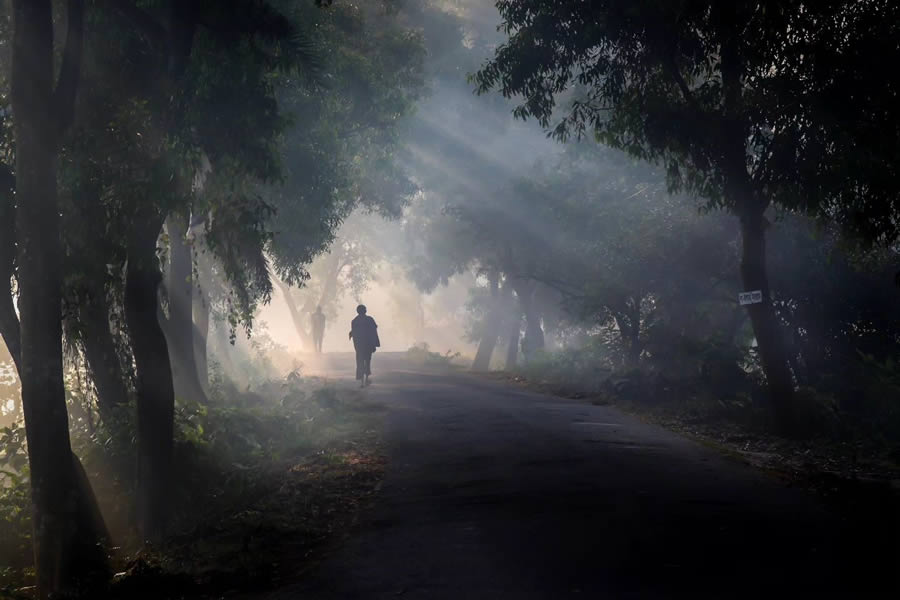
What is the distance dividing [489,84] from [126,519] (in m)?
9.07

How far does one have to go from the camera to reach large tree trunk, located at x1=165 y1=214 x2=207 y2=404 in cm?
1933

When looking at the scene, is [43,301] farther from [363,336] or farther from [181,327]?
[363,336]

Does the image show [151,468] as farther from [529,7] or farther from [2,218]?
[529,7]

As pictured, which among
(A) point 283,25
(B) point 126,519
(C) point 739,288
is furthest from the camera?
(C) point 739,288

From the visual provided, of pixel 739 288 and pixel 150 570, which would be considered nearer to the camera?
pixel 150 570

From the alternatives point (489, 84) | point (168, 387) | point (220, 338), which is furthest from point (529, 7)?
point (220, 338)

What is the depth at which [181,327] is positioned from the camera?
19859 millimetres

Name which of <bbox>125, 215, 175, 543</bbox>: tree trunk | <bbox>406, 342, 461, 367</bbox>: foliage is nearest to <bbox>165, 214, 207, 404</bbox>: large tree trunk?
<bbox>125, 215, 175, 543</bbox>: tree trunk

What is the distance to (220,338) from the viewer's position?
1385 inches

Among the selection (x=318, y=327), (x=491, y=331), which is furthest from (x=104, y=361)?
(x=318, y=327)

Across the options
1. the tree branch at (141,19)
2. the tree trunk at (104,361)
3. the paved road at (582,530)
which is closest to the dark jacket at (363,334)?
the tree trunk at (104,361)

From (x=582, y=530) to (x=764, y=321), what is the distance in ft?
27.5

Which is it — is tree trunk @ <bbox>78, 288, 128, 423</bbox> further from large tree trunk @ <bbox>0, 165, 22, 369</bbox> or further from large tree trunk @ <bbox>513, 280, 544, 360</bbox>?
large tree trunk @ <bbox>513, 280, 544, 360</bbox>

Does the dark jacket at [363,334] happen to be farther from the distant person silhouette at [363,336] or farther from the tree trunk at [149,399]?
the tree trunk at [149,399]
